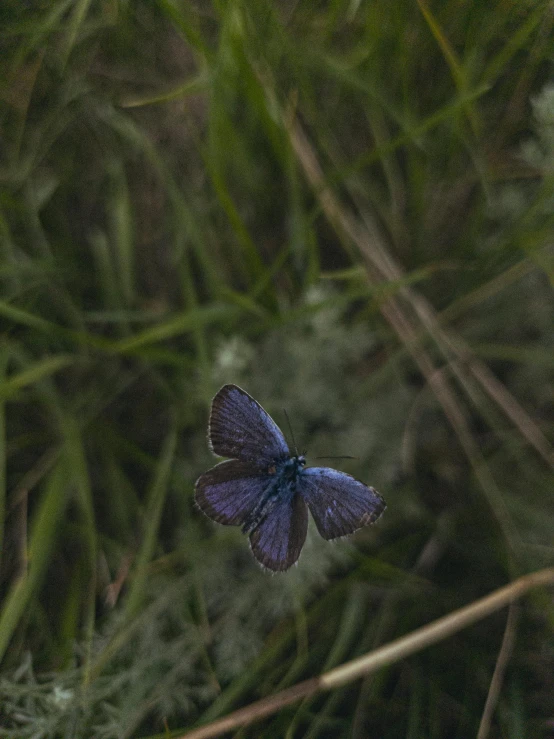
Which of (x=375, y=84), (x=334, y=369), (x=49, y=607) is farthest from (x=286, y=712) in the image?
(x=375, y=84)

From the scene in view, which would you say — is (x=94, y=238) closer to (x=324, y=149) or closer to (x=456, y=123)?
(x=324, y=149)

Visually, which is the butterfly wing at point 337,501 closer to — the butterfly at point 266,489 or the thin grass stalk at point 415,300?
the butterfly at point 266,489

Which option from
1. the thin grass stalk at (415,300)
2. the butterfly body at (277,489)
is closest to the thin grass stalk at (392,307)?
the thin grass stalk at (415,300)

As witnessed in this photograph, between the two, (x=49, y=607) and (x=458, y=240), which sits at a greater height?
(x=458, y=240)

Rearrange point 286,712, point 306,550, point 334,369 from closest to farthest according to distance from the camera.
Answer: point 286,712 → point 306,550 → point 334,369

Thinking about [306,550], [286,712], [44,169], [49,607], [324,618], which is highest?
[44,169]

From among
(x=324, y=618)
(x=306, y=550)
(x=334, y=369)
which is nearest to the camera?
(x=306, y=550)

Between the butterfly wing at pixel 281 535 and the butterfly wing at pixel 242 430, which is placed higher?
the butterfly wing at pixel 242 430

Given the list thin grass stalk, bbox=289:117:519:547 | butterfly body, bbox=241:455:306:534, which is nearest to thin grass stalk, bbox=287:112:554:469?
thin grass stalk, bbox=289:117:519:547
